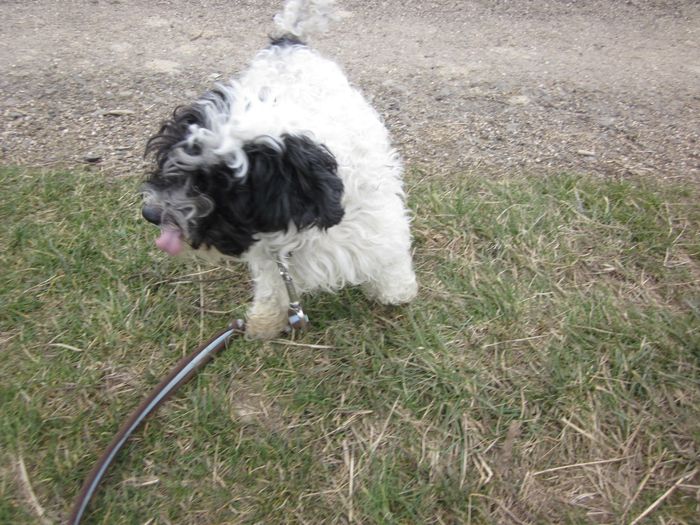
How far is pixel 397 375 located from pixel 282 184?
1.30m

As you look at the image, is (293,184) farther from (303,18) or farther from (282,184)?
(303,18)

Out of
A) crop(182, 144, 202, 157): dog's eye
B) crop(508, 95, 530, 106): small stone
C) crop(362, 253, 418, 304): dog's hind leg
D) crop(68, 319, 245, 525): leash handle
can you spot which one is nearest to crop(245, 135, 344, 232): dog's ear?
crop(182, 144, 202, 157): dog's eye

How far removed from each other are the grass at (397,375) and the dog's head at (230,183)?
41.2 inches

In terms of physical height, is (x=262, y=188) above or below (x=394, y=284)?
above

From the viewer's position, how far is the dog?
194 centimetres

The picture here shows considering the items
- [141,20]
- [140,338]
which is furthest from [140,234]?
[141,20]

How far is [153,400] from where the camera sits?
259 cm

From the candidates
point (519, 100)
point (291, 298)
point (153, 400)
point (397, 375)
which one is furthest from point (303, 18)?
point (153, 400)

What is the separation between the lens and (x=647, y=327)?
288 centimetres

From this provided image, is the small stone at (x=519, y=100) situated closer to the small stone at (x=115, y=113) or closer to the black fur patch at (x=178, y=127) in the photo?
the black fur patch at (x=178, y=127)

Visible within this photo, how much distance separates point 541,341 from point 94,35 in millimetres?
4906

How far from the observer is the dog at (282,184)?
6.38ft

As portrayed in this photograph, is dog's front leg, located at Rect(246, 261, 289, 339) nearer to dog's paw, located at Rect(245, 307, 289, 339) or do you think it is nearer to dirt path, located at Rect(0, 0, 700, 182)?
dog's paw, located at Rect(245, 307, 289, 339)

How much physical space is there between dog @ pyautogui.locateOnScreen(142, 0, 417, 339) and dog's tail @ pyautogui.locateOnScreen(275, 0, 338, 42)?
16.4 inches
